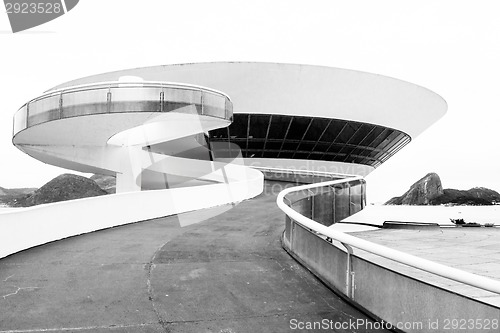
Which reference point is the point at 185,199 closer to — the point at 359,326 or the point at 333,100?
the point at 359,326

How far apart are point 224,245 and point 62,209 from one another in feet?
13.0

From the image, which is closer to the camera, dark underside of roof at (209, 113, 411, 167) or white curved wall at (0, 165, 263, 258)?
white curved wall at (0, 165, 263, 258)

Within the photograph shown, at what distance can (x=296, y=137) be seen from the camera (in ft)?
108

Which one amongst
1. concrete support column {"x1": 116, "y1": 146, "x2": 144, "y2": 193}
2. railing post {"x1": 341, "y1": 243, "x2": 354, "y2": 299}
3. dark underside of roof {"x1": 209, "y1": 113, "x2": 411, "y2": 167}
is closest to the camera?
railing post {"x1": 341, "y1": 243, "x2": 354, "y2": 299}

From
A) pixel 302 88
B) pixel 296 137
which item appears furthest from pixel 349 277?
pixel 296 137

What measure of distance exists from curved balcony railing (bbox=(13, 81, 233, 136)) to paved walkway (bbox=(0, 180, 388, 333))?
7622mm

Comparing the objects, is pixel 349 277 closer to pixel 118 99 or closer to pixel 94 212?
pixel 94 212

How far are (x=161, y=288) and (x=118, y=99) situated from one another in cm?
1174

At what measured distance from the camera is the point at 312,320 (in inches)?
167

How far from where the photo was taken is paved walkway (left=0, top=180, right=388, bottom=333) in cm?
418

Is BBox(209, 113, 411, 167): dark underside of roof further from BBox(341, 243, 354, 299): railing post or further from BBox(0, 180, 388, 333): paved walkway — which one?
BBox(341, 243, 354, 299): railing post

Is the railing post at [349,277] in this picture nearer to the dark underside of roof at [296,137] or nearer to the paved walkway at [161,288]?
the paved walkway at [161,288]

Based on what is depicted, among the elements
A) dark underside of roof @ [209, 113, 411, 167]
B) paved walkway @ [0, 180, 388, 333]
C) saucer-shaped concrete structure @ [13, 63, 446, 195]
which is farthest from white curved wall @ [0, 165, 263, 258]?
dark underside of roof @ [209, 113, 411, 167]

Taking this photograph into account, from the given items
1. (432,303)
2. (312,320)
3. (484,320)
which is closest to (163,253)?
(312,320)
